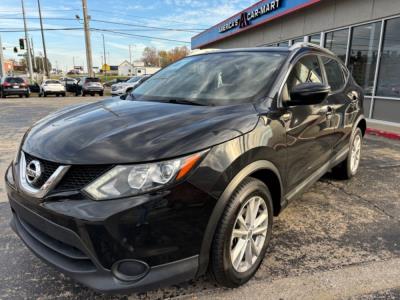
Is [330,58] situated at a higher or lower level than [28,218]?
higher

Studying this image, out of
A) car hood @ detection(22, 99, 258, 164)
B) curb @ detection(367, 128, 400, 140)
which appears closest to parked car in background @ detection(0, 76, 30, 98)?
curb @ detection(367, 128, 400, 140)

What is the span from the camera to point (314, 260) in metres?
2.73

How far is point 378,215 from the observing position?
3.62m

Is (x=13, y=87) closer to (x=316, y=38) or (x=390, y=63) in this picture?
(x=316, y=38)

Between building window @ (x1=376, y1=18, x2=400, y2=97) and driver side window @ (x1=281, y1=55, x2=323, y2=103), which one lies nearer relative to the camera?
driver side window @ (x1=281, y1=55, x2=323, y2=103)

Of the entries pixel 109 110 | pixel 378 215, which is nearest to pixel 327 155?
A: pixel 378 215

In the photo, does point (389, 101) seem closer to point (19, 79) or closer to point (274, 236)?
point (274, 236)

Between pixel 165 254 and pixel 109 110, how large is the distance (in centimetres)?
135

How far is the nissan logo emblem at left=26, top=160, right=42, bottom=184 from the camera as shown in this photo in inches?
78.5

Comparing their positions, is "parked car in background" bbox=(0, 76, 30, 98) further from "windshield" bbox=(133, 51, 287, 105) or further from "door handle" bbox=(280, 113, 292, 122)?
"door handle" bbox=(280, 113, 292, 122)

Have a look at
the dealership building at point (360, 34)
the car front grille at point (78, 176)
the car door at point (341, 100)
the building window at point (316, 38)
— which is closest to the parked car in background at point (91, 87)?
the dealership building at point (360, 34)

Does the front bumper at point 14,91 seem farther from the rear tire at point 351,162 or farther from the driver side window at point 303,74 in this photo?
the driver side window at point 303,74

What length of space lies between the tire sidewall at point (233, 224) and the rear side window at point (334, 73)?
1.98m

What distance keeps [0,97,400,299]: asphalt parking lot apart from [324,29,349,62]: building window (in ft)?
27.7
